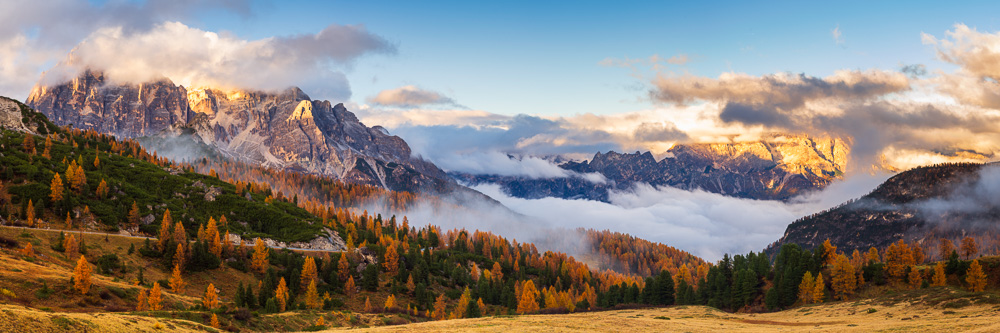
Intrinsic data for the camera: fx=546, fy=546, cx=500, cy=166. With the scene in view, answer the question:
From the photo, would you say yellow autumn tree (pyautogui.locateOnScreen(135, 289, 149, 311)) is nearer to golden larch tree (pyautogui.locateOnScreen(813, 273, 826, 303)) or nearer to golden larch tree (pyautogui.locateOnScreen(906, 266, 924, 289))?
golden larch tree (pyautogui.locateOnScreen(813, 273, 826, 303))

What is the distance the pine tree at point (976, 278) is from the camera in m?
122

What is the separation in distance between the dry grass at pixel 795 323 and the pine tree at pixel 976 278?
31326mm

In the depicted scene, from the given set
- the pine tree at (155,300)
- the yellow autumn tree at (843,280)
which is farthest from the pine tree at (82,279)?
the yellow autumn tree at (843,280)

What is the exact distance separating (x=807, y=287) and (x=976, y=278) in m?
34.3

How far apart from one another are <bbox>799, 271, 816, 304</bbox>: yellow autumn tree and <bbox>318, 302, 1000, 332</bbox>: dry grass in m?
20.9

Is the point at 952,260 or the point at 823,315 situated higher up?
the point at 952,260

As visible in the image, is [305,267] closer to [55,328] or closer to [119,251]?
[119,251]

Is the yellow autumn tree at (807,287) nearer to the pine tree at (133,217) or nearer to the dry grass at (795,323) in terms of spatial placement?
the dry grass at (795,323)

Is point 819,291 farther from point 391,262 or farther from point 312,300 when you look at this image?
point 391,262

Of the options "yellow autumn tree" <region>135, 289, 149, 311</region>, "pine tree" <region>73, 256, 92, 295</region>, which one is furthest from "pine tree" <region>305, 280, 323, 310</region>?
"pine tree" <region>73, 256, 92, 295</region>

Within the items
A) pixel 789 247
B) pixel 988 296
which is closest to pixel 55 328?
pixel 988 296

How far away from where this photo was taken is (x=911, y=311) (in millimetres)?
91125

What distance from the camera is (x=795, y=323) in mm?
94938

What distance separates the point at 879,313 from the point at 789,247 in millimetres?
81900
